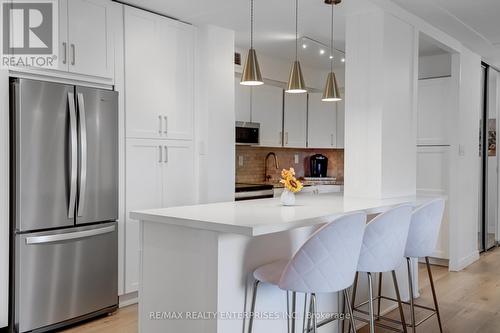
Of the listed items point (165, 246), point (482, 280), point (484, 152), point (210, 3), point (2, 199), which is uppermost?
point (210, 3)

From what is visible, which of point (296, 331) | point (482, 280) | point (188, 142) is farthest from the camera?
point (482, 280)

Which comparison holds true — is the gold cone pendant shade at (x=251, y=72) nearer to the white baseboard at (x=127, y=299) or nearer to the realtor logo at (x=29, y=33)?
the realtor logo at (x=29, y=33)

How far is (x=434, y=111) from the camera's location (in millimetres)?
5480

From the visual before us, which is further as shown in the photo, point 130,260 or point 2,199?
point 130,260

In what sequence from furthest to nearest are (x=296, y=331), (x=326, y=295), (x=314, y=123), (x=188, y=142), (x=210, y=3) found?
(x=314, y=123) → (x=188, y=142) → (x=210, y=3) → (x=326, y=295) → (x=296, y=331)

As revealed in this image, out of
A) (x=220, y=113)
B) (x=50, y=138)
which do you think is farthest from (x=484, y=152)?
(x=50, y=138)

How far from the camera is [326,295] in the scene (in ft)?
9.95

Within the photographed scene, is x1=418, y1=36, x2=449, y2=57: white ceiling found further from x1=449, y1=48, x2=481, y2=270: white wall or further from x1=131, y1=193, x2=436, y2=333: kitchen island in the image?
x1=131, y1=193, x2=436, y2=333: kitchen island

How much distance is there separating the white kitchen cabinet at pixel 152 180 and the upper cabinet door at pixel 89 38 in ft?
2.08

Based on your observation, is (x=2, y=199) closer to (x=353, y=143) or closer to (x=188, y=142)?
(x=188, y=142)

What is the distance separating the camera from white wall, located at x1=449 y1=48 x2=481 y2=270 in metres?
5.16

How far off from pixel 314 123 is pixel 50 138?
4078mm

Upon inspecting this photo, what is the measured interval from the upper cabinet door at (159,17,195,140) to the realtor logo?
3.07 ft

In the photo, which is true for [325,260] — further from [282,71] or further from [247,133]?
[282,71]
